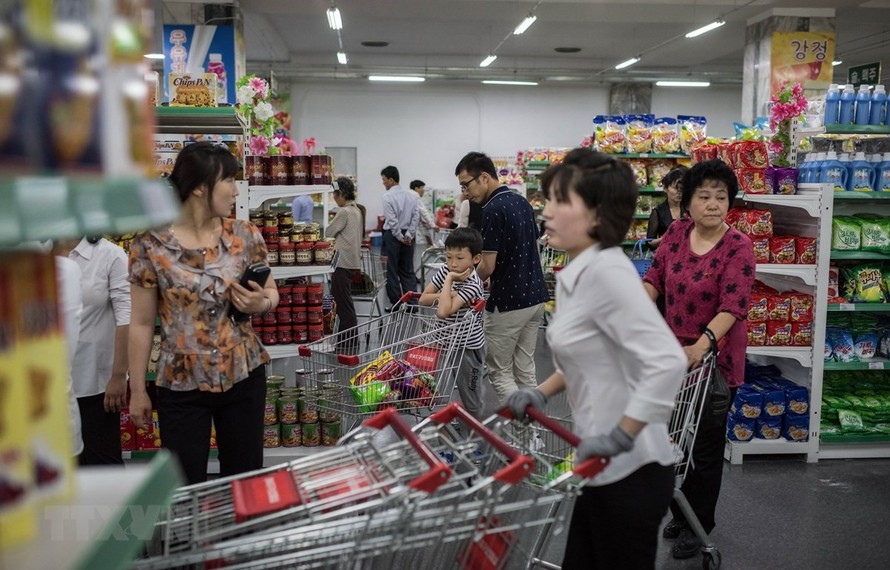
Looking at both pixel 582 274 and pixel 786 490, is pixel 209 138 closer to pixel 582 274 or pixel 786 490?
pixel 582 274

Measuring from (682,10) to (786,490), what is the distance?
372 inches

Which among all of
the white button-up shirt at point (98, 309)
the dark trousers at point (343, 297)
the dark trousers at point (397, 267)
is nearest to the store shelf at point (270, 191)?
the white button-up shirt at point (98, 309)

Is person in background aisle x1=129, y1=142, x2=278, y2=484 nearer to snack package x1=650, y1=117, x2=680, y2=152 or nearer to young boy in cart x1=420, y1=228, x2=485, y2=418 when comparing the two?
young boy in cart x1=420, y1=228, x2=485, y2=418

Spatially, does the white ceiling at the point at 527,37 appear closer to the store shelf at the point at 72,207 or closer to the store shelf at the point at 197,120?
the store shelf at the point at 197,120

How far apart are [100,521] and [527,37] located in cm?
1575

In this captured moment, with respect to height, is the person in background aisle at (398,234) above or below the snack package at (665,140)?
below

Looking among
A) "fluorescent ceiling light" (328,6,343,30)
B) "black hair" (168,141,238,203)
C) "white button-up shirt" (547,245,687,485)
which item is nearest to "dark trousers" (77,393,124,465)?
"black hair" (168,141,238,203)

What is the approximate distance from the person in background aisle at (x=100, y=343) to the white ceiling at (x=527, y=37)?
9240 millimetres

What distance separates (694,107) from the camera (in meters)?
19.8

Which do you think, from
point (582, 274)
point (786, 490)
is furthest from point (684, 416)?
point (786, 490)

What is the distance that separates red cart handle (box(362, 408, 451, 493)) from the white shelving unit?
3.47 meters

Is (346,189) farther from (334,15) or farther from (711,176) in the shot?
(711,176)

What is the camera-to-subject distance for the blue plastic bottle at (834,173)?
480 cm

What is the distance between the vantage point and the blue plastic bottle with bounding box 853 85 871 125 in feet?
15.9
